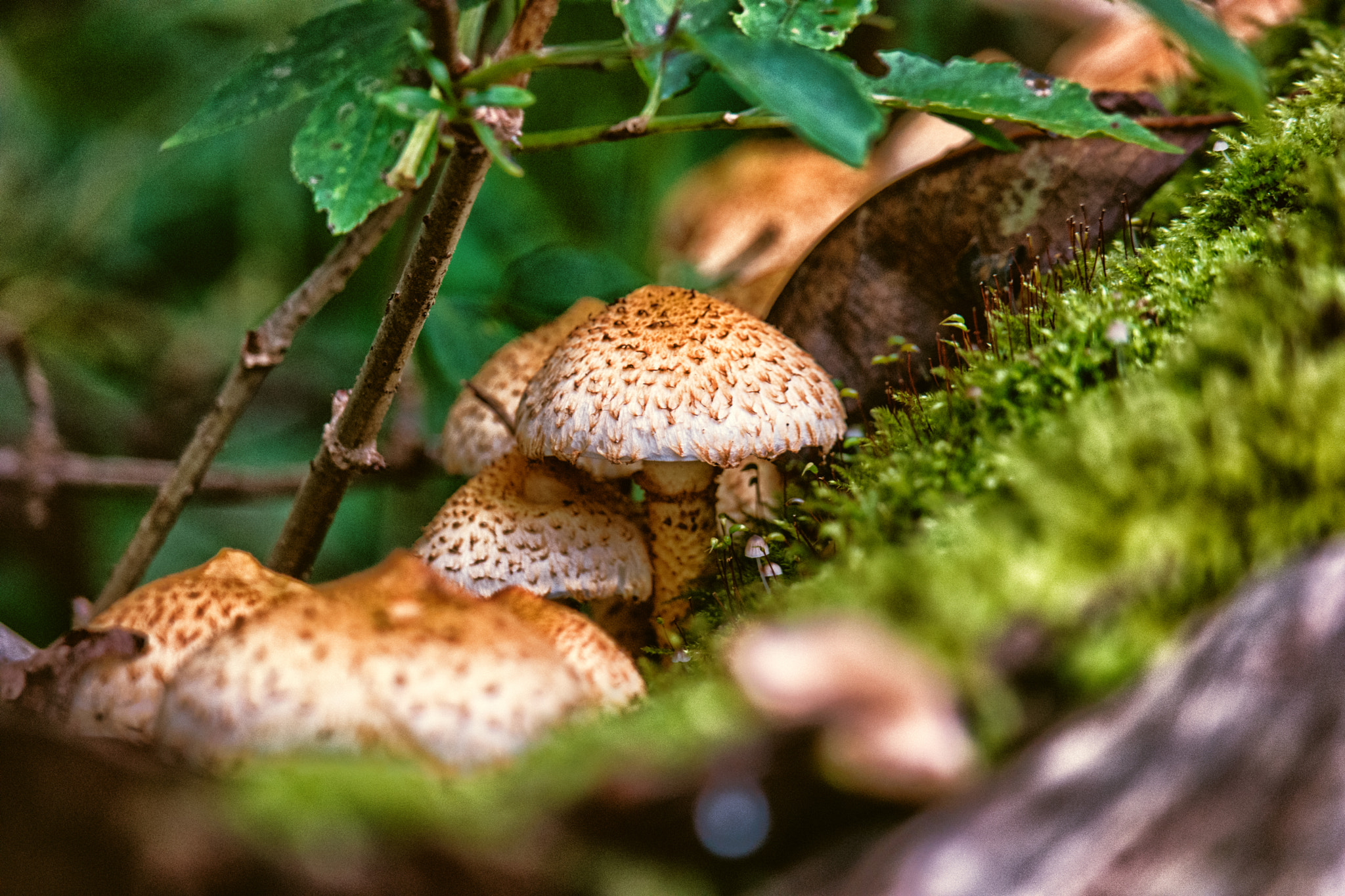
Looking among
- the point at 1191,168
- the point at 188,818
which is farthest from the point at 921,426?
the point at 188,818

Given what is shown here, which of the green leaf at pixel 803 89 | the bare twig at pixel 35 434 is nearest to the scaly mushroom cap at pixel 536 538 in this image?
the green leaf at pixel 803 89

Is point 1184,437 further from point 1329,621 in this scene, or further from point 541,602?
point 541,602

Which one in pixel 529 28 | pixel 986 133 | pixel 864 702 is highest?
pixel 529 28

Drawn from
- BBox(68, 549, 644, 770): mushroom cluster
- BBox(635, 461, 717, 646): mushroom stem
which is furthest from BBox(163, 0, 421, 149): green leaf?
BBox(635, 461, 717, 646): mushroom stem

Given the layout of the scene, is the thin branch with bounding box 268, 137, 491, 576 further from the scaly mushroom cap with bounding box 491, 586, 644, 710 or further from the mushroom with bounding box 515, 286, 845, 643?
the scaly mushroom cap with bounding box 491, 586, 644, 710

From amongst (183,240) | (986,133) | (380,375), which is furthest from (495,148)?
(183,240)

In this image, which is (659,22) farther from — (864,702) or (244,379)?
(244,379)
